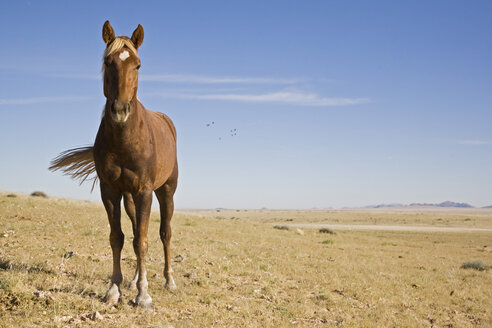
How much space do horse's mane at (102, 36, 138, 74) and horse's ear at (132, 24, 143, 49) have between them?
0.17 meters

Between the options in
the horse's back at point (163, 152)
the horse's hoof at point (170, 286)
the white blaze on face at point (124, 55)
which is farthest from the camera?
the horse's hoof at point (170, 286)

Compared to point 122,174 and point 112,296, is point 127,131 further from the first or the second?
point 112,296

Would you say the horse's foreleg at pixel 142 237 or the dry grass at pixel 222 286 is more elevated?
the horse's foreleg at pixel 142 237

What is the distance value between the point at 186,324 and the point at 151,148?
275 cm

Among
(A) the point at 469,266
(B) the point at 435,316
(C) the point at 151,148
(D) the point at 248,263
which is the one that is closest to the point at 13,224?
(D) the point at 248,263

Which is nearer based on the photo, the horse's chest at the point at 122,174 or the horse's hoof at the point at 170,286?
the horse's chest at the point at 122,174

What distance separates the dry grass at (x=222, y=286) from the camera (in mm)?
5938

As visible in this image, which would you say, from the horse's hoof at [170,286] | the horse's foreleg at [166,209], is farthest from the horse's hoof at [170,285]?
the horse's foreleg at [166,209]

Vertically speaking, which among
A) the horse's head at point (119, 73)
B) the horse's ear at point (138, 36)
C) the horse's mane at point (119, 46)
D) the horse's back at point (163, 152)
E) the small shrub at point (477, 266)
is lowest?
the small shrub at point (477, 266)

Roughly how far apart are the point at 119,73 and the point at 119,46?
564mm

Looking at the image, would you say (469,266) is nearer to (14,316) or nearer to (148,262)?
(148,262)

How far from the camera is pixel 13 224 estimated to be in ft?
42.0

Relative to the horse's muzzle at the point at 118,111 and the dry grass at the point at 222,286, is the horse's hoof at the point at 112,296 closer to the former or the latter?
the dry grass at the point at 222,286

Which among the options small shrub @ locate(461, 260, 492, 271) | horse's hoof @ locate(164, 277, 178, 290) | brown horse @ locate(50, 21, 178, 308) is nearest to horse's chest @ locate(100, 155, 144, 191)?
brown horse @ locate(50, 21, 178, 308)
